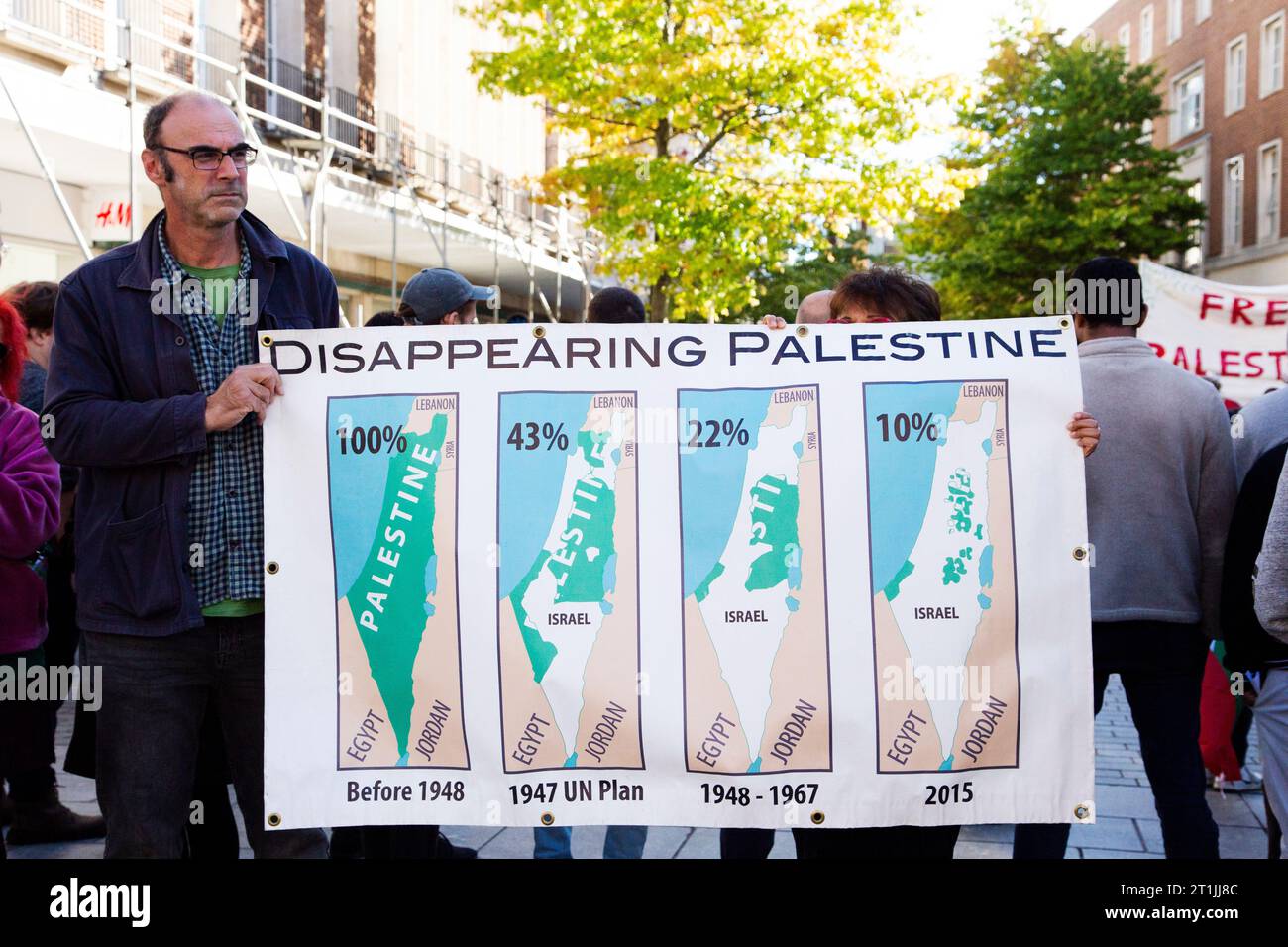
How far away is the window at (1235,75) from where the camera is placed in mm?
38531

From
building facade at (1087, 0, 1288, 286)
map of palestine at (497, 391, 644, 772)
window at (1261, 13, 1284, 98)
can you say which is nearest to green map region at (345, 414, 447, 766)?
map of palestine at (497, 391, 644, 772)

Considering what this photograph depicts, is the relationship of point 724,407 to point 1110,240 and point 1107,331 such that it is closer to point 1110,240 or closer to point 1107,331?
point 1107,331

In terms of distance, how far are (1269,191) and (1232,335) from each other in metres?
30.0

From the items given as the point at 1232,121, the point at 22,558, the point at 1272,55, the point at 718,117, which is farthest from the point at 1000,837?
the point at 1232,121

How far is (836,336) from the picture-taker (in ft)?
11.4

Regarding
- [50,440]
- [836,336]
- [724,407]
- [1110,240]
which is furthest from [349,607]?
[1110,240]

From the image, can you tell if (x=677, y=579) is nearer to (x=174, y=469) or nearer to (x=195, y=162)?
(x=174, y=469)

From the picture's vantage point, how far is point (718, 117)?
18.4 m

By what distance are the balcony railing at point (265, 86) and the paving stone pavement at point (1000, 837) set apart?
945cm

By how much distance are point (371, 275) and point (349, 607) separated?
2295 centimetres

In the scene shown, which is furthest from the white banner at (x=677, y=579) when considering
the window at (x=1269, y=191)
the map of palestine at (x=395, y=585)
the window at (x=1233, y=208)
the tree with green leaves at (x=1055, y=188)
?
the window at (x=1233, y=208)

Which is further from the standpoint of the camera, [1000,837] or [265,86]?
[265,86]

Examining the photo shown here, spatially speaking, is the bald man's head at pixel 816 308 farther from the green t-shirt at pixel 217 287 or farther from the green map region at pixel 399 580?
the green t-shirt at pixel 217 287
